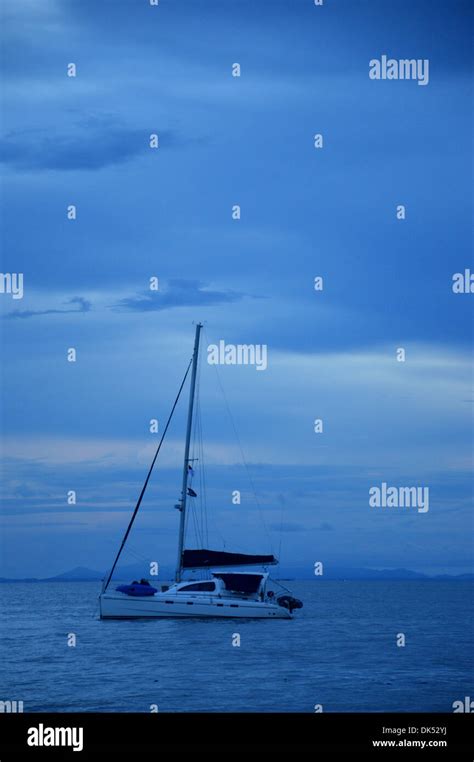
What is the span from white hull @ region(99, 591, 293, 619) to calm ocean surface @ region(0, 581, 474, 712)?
0.64 metres

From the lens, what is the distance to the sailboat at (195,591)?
174ft

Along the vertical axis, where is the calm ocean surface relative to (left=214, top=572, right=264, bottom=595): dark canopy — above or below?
below

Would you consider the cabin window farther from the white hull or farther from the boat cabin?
the white hull

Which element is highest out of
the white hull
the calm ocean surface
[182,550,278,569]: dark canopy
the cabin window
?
[182,550,278,569]: dark canopy

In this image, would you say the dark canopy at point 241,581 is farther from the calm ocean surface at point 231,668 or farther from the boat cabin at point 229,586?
the calm ocean surface at point 231,668

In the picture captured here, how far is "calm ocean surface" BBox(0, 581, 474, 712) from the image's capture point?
31281 mm

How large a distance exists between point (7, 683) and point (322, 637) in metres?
23.3

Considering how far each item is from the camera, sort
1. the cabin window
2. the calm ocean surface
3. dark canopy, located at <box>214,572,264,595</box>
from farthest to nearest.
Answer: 1. dark canopy, located at <box>214,572,264,595</box>
2. the cabin window
3. the calm ocean surface

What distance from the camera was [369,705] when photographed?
30516mm

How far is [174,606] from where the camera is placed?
52.8 meters
